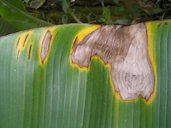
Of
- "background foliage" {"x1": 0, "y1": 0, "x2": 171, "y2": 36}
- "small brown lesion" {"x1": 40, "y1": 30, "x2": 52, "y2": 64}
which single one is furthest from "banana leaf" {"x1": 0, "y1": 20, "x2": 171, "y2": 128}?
"background foliage" {"x1": 0, "y1": 0, "x2": 171, "y2": 36}

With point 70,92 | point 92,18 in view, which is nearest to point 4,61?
point 70,92

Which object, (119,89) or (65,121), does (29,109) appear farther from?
(119,89)

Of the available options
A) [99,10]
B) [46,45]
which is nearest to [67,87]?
[46,45]

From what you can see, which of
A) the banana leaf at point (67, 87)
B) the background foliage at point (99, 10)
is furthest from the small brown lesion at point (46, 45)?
the background foliage at point (99, 10)

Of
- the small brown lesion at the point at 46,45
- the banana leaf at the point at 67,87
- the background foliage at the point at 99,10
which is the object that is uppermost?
the background foliage at the point at 99,10

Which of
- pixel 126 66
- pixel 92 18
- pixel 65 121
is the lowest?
pixel 65 121

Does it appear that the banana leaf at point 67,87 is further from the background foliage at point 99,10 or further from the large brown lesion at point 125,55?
the background foliage at point 99,10

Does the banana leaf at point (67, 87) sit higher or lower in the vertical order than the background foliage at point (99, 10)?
lower
